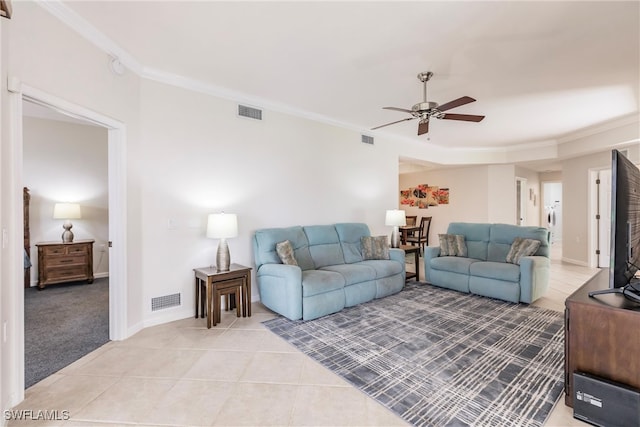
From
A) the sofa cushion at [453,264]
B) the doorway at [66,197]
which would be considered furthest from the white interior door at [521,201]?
the doorway at [66,197]

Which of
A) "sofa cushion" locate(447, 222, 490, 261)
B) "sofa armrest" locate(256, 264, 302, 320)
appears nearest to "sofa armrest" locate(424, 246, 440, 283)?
"sofa cushion" locate(447, 222, 490, 261)

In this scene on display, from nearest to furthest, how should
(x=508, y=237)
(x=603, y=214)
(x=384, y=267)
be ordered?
(x=384, y=267) < (x=508, y=237) < (x=603, y=214)

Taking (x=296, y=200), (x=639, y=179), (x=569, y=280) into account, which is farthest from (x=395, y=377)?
(x=569, y=280)

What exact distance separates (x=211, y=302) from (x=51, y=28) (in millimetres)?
2612

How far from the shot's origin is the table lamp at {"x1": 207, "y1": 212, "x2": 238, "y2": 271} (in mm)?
3256

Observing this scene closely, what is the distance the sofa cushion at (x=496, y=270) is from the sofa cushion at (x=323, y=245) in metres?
1.89

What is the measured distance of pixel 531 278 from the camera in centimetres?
369

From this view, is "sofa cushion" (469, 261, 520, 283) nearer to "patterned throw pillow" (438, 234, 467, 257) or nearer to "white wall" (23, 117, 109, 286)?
"patterned throw pillow" (438, 234, 467, 257)

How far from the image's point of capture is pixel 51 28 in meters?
2.18

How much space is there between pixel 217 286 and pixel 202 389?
4.00ft

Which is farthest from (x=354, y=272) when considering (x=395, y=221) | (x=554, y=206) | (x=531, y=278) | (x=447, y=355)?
(x=554, y=206)

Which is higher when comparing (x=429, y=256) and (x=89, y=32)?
(x=89, y=32)

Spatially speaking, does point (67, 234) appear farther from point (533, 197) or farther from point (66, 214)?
point (533, 197)

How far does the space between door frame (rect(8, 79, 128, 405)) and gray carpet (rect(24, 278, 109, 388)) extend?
0.96 ft
